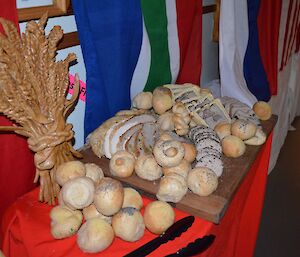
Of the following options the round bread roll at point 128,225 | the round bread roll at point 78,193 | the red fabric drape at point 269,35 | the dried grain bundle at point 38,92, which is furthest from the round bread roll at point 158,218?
the red fabric drape at point 269,35

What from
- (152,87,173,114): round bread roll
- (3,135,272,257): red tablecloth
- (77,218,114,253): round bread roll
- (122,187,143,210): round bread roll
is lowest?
(3,135,272,257): red tablecloth

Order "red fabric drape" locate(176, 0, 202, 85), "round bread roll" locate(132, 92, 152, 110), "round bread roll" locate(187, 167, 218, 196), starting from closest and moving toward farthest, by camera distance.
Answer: "round bread roll" locate(187, 167, 218, 196)
"round bread roll" locate(132, 92, 152, 110)
"red fabric drape" locate(176, 0, 202, 85)

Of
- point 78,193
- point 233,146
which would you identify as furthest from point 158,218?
point 233,146

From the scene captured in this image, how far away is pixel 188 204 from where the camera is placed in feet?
2.18

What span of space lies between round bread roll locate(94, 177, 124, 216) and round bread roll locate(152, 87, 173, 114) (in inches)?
14.8

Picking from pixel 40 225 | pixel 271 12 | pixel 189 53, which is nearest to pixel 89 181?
pixel 40 225

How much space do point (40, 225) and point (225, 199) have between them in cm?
41

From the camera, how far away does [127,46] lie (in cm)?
92

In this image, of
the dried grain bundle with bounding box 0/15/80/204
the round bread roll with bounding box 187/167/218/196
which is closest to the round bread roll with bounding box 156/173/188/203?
the round bread roll with bounding box 187/167/218/196

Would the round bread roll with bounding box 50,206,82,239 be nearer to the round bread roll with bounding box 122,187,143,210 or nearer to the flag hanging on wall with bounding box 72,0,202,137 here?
the round bread roll with bounding box 122,187,143,210

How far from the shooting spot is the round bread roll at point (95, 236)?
21.9 inches

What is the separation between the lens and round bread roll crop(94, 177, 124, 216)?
0.59 m

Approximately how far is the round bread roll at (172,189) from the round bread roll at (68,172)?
Result: 0.58 feet

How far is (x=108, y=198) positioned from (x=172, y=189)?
0.48 ft
